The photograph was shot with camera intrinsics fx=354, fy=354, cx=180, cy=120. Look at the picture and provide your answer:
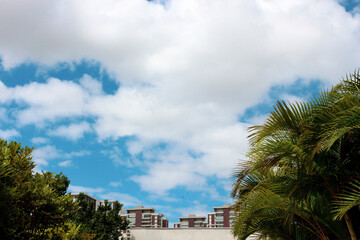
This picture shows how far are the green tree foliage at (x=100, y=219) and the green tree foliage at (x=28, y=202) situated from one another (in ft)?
48.8

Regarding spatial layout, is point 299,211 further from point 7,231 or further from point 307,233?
point 7,231

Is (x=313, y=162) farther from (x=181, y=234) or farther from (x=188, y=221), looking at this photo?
(x=188, y=221)

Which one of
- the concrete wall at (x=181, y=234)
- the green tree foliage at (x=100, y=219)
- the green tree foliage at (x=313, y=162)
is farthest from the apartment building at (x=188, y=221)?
the green tree foliage at (x=313, y=162)

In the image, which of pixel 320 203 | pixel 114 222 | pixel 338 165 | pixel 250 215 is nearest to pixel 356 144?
pixel 338 165

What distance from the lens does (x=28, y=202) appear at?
295 inches

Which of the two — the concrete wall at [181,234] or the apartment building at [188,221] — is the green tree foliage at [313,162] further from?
the apartment building at [188,221]

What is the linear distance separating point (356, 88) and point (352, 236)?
240 cm

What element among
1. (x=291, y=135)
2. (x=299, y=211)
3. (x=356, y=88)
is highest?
(x=356, y=88)

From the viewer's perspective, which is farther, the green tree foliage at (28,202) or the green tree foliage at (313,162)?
the green tree foliage at (28,202)

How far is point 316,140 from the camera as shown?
5348mm

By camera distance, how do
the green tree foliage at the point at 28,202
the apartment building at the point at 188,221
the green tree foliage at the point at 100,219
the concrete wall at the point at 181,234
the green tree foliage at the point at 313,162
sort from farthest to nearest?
the apartment building at the point at 188,221, the concrete wall at the point at 181,234, the green tree foliage at the point at 100,219, the green tree foliage at the point at 28,202, the green tree foliage at the point at 313,162

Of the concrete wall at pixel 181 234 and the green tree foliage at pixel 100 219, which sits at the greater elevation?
the green tree foliage at pixel 100 219

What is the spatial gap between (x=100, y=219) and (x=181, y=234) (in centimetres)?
560

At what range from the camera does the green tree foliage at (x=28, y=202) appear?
6.94 metres
